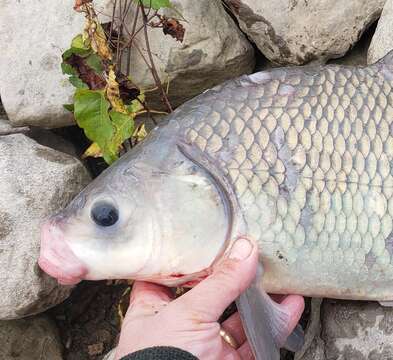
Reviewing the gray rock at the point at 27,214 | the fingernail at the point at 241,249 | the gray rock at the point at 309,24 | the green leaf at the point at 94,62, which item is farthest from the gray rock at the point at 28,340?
the gray rock at the point at 309,24

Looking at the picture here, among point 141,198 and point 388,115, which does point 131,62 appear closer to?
point 141,198

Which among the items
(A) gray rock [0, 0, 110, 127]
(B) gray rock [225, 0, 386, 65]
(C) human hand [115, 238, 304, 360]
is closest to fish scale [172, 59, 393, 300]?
(C) human hand [115, 238, 304, 360]

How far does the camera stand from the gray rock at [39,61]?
2.61 meters

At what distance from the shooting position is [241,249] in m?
1.85

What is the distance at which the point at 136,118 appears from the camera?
9.05ft

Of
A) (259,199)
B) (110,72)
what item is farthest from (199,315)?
(110,72)

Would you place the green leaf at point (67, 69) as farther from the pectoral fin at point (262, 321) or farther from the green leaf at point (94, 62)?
the pectoral fin at point (262, 321)

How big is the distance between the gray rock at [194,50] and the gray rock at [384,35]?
56 centimetres

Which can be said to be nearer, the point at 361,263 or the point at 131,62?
the point at 361,263

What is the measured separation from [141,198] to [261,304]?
0.48 metres

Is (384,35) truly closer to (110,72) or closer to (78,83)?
(110,72)

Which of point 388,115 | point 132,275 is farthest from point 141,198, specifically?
point 388,115

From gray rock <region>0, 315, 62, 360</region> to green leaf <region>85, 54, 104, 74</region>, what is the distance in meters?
1.08

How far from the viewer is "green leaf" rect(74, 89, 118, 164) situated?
2.35 metres
